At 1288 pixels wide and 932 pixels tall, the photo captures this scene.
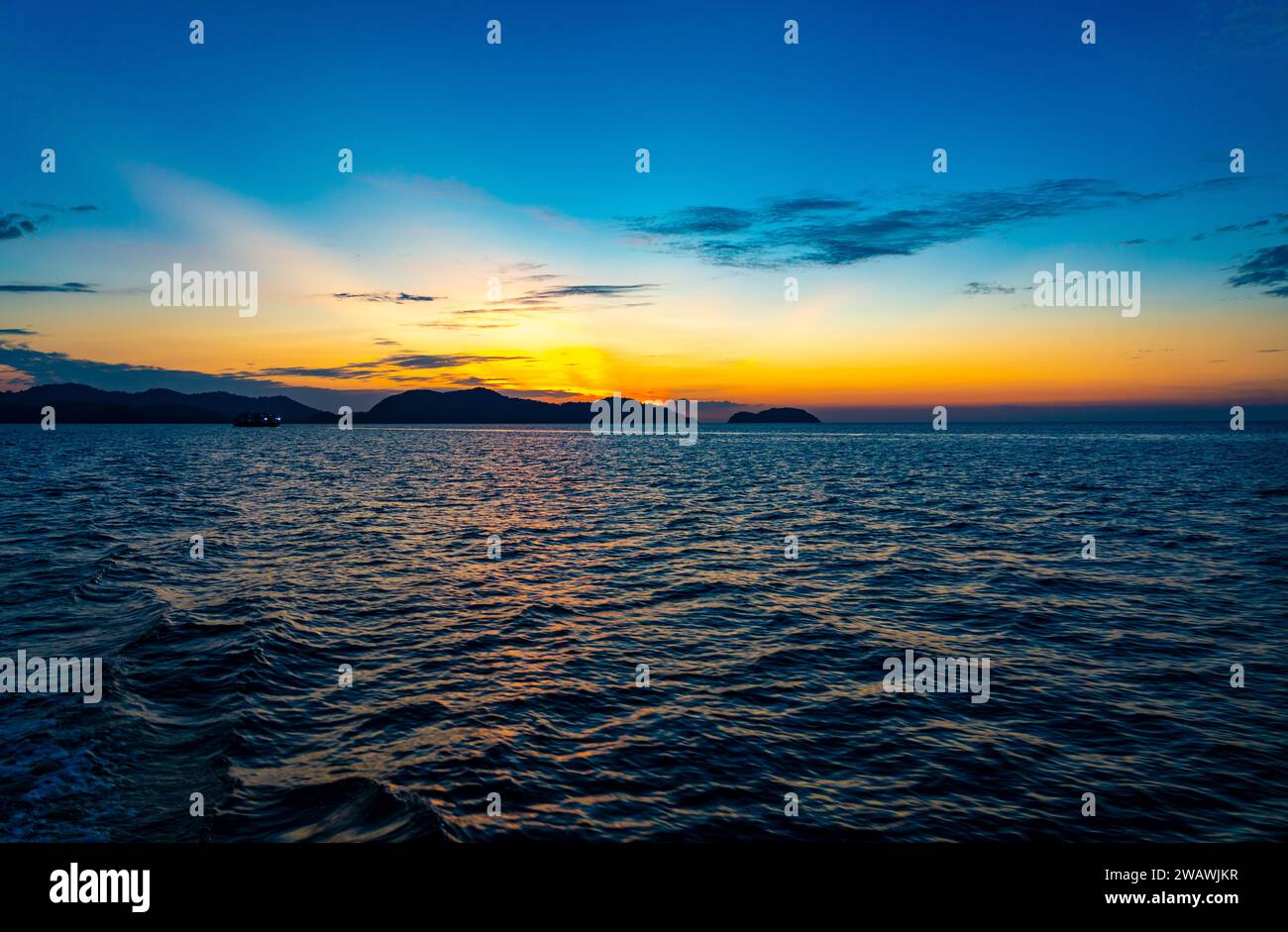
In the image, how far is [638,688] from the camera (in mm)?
16797

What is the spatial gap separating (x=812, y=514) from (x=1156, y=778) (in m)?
37.3

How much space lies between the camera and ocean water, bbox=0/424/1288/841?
11.4 meters

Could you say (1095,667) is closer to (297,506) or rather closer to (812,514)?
(812,514)

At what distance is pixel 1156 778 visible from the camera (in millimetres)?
12641

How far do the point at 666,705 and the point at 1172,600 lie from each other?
71.1 ft

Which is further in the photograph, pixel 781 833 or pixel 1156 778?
pixel 1156 778

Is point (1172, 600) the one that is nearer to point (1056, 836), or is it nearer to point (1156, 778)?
point (1156, 778)

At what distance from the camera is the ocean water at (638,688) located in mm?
11430

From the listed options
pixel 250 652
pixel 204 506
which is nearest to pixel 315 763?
pixel 250 652

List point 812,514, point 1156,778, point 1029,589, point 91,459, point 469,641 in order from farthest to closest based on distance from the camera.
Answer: point 91,459
point 812,514
point 1029,589
point 469,641
point 1156,778

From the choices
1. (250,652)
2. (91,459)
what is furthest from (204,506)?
(91,459)
